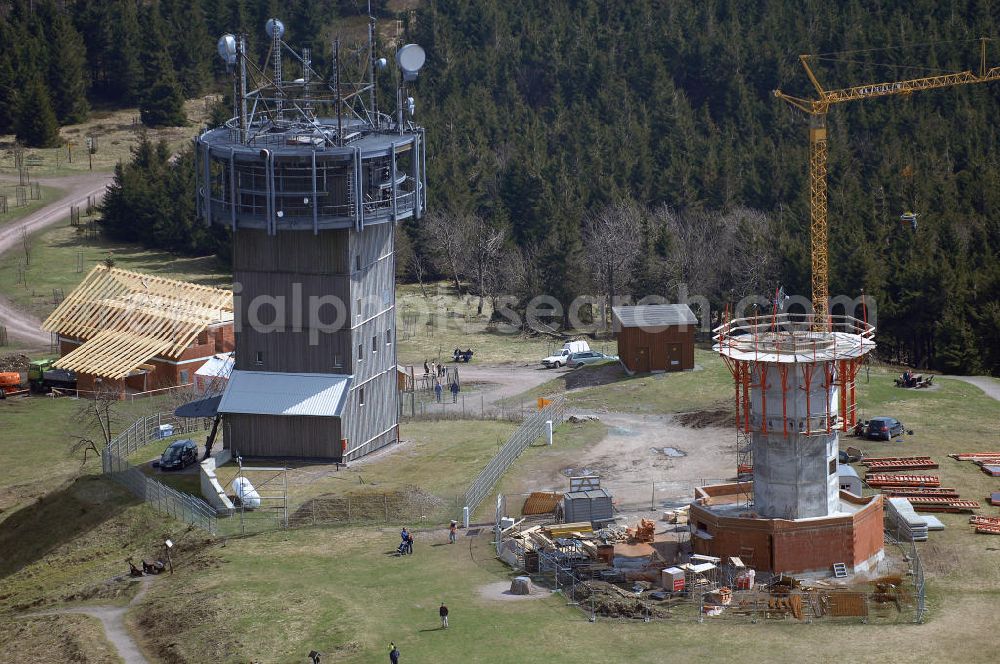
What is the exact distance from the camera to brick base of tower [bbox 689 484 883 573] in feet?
210

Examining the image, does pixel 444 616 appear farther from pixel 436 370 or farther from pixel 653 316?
pixel 436 370

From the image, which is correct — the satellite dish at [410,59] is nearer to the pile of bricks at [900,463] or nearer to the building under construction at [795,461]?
the building under construction at [795,461]

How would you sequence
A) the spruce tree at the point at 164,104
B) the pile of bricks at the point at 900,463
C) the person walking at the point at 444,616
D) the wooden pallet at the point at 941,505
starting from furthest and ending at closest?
1. the spruce tree at the point at 164,104
2. the pile of bricks at the point at 900,463
3. the wooden pallet at the point at 941,505
4. the person walking at the point at 444,616

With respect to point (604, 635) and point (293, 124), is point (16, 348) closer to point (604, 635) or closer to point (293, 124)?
point (293, 124)

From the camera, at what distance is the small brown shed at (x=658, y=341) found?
329 ft

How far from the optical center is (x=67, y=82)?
174 meters

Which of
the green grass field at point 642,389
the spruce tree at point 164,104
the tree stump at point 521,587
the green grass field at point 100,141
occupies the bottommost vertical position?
the tree stump at point 521,587

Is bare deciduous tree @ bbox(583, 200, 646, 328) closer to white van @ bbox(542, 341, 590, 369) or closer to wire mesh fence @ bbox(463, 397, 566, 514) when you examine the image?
white van @ bbox(542, 341, 590, 369)

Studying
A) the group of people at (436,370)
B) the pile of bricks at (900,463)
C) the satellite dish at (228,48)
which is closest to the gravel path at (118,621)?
the satellite dish at (228,48)

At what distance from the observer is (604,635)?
58.0 meters

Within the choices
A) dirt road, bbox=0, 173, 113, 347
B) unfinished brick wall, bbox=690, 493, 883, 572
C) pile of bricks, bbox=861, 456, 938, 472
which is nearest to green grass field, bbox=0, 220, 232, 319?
dirt road, bbox=0, 173, 113, 347

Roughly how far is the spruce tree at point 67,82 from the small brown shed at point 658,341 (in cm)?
9499

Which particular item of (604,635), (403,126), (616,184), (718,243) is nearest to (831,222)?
(718,243)

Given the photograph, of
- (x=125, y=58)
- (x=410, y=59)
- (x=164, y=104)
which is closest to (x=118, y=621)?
(x=410, y=59)
